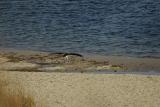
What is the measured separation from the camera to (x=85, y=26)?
29.0m

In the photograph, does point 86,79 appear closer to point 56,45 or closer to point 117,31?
point 56,45

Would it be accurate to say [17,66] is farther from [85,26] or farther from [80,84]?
[85,26]

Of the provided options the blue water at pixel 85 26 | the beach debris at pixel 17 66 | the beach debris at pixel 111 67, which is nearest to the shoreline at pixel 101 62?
the beach debris at pixel 111 67

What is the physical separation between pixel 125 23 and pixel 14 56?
10.9 metres

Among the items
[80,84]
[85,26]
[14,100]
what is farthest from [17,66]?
[85,26]

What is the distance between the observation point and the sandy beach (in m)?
12.2

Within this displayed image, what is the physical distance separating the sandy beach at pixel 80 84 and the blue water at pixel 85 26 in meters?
3.66

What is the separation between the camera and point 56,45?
23.1 meters

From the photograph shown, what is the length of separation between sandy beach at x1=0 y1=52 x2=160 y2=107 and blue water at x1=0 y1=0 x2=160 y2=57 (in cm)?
366

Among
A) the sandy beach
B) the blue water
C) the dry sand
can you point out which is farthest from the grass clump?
the blue water

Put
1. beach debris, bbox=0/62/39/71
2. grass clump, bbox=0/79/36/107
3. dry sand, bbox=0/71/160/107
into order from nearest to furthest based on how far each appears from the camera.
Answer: grass clump, bbox=0/79/36/107 < dry sand, bbox=0/71/160/107 < beach debris, bbox=0/62/39/71

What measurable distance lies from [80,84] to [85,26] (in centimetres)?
1508

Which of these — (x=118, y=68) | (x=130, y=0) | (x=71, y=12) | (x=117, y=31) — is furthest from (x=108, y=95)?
(x=130, y=0)

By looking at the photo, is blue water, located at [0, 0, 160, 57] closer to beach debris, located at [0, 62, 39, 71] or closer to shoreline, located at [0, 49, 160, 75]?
shoreline, located at [0, 49, 160, 75]
